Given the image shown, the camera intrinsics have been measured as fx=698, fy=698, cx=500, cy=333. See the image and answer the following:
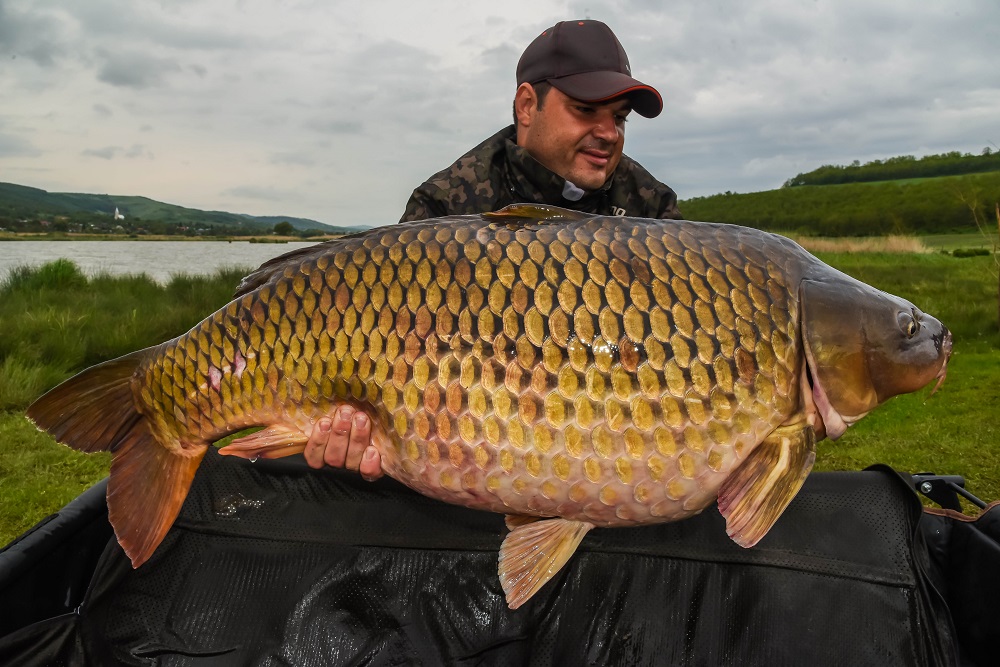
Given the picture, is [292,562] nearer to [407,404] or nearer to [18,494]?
[407,404]

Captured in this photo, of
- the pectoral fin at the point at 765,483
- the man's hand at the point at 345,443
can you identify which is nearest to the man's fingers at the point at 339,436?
the man's hand at the point at 345,443

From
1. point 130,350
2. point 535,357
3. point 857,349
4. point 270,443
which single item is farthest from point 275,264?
point 130,350

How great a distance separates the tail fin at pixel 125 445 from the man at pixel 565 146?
1.05 meters

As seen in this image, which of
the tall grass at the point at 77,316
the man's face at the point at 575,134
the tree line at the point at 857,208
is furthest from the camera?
the tree line at the point at 857,208

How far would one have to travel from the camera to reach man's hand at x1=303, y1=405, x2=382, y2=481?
1.28m

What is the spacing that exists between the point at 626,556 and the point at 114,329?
5120 mm

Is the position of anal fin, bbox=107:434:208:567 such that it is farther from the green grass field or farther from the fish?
the green grass field

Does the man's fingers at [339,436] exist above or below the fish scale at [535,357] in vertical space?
below

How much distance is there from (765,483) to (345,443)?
750 millimetres

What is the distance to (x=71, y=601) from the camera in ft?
4.99

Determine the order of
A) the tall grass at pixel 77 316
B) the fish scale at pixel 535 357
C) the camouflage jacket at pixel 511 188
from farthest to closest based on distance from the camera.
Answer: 1. the tall grass at pixel 77 316
2. the camouflage jacket at pixel 511 188
3. the fish scale at pixel 535 357

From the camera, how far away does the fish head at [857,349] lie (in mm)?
1228

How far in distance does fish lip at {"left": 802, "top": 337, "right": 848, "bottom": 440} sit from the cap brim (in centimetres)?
99

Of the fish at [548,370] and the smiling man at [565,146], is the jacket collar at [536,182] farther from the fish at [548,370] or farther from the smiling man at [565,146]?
the fish at [548,370]
